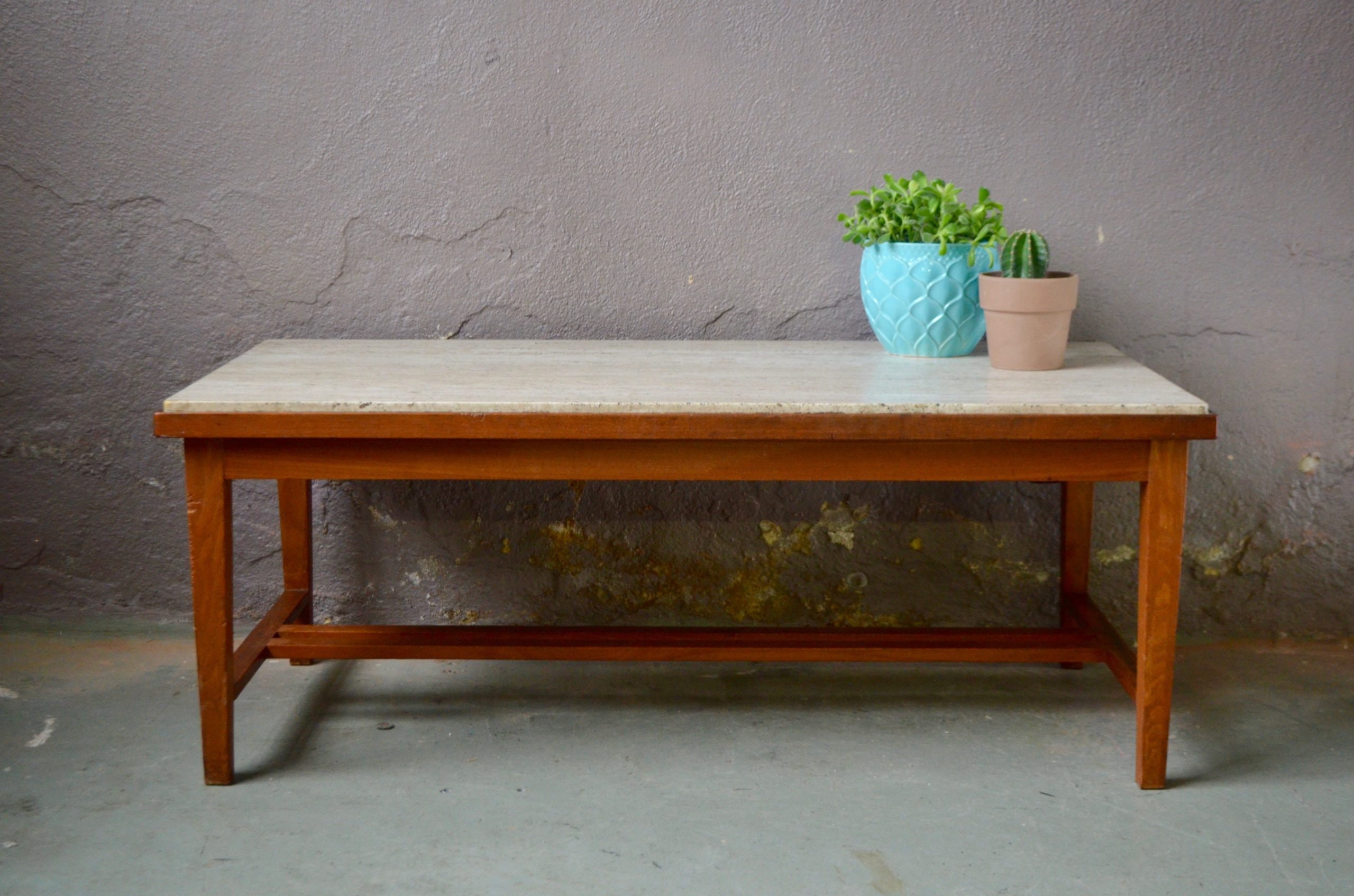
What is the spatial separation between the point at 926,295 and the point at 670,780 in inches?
43.3

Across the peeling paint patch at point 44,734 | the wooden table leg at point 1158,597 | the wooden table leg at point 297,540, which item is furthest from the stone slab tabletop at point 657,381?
the peeling paint patch at point 44,734

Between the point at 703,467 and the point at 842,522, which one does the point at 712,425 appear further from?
the point at 842,522

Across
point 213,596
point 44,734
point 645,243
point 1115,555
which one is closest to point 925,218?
point 645,243

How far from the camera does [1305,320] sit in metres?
2.72

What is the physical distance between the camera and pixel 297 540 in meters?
2.78

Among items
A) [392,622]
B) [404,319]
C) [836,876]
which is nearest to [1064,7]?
[404,319]

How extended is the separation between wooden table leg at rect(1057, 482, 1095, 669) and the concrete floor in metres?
0.18

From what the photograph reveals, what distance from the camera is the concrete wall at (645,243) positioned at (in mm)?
2619

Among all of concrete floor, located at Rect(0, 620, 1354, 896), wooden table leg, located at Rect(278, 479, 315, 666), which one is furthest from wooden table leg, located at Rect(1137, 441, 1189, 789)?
wooden table leg, located at Rect(278, 479, 315, 666)

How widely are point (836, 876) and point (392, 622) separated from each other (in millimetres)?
1431

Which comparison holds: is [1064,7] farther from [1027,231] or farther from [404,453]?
[404,453]

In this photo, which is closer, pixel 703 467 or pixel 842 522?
pixel 703 467

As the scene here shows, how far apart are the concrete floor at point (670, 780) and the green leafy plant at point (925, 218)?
3.32ft

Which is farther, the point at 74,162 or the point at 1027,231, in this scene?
the point at 74,162
